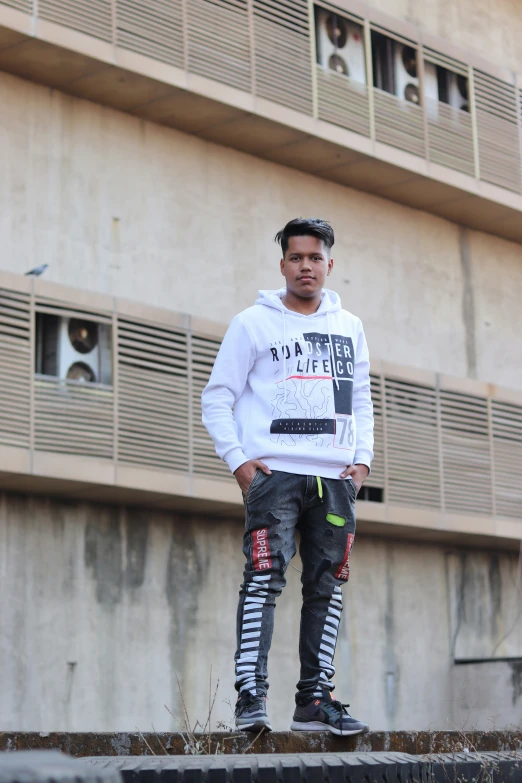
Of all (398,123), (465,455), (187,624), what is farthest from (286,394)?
(398,123)

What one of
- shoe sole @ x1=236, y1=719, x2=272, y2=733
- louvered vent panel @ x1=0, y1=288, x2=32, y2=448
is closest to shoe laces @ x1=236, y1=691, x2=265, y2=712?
shoe sole @ x1=236, y1=719, x2=272, y2=733

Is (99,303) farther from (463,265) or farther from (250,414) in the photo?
(250,414)

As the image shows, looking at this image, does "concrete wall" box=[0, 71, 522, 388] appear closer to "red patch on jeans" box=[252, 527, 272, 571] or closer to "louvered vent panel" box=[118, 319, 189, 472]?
"louvered vent panel" box=[118, 319, 189, 472]

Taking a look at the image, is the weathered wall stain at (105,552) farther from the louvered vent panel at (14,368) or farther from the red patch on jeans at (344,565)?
the red patch on jeans at (344,565)

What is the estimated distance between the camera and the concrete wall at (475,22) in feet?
60.3

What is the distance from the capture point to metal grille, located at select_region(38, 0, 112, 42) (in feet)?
44.4

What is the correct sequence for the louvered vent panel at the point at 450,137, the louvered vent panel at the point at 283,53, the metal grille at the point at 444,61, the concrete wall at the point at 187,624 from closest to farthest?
1. the concrete wall at the point at 187,624
2. the louvered vent panel at the point at 283,53
3. the louvered vent panel at the point at 450,137
4. the metal grille at the point at 444,61

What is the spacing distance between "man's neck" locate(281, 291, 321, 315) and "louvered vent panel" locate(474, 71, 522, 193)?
42.0 ft

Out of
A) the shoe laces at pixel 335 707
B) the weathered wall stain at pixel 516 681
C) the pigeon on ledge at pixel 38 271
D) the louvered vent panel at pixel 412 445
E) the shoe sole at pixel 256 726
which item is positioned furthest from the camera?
the weathered wall stain at pixel 516 681

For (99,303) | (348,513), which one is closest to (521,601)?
(99,303)

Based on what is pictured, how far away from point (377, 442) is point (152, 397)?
3.13 m

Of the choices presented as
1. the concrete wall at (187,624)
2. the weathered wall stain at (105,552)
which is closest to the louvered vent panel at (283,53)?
the concrete wall at (187,624)

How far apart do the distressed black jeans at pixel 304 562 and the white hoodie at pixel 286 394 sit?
3.5 inches

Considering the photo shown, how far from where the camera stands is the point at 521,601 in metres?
18.2
